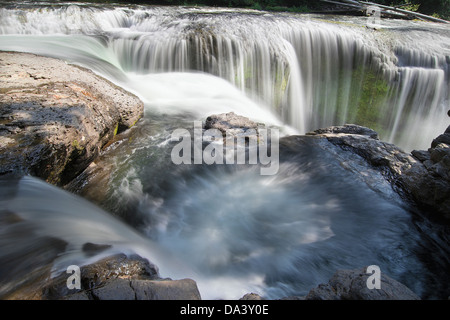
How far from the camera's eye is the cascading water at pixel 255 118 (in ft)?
8.27

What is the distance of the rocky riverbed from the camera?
5.16ft

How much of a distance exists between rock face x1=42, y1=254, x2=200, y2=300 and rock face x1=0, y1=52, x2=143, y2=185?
4.09ft

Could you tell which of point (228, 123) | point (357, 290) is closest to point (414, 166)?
point (357, 290)

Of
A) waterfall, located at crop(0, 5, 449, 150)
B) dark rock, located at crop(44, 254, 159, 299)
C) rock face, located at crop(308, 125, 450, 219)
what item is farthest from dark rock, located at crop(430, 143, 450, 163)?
waterfall, located at crop(0, 5, 449, 150)

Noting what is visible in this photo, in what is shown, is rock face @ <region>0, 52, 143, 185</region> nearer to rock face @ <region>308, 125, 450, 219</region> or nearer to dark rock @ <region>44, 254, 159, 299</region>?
Answer: dark rock @ <region>44, 254, 159, 299</region>

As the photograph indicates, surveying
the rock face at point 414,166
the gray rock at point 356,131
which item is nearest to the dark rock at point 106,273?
the rock face at point 414,166

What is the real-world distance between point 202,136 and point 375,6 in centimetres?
1088

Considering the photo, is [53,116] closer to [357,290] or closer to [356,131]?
[357,290]

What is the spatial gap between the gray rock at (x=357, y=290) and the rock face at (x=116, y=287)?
2.45 feet

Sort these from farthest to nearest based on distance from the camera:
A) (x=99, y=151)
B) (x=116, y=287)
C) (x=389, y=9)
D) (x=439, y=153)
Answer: (x=389, y=9)
(x=99, y=151)
(x=439, y=153)
(x=116, y=287)

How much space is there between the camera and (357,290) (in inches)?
62.1

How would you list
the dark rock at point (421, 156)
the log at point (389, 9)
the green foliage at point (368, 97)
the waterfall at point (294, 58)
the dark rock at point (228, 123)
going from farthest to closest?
1. the log at point (389, 9)
2. the green foliage at point (368, 97)
3. the waterfall at point (294, 58)
4. the dark rock at point (228, 123)
5. the dark rock at point (421, 156)

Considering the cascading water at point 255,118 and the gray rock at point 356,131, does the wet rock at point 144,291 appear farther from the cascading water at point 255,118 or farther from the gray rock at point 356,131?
the gray rock at point 356,131

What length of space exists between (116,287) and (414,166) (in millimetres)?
3313
